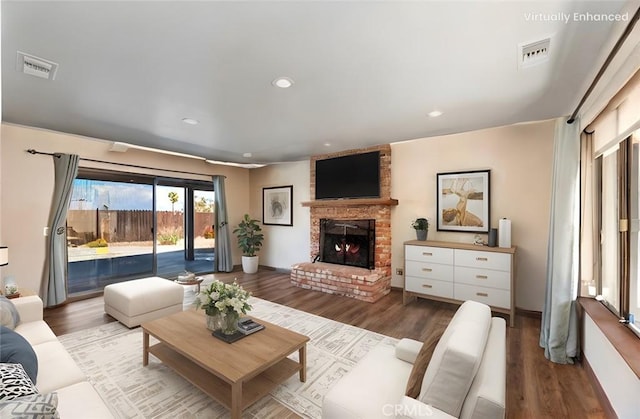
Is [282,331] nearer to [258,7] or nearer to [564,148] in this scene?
[258,7]

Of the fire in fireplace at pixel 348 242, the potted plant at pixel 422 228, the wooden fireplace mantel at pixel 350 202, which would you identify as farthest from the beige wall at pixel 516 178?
the fire in fireplace at pixel 348 242

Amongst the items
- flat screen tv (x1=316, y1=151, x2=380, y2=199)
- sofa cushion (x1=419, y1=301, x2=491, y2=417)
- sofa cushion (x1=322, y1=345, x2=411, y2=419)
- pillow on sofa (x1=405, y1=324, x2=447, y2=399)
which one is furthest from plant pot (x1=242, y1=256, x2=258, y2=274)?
sofa cushion (x1=419, y1=301, x2=491, y2=417)

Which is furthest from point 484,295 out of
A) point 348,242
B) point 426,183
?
point 348,242

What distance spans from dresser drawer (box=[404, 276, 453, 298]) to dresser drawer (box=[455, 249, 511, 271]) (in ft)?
1.20

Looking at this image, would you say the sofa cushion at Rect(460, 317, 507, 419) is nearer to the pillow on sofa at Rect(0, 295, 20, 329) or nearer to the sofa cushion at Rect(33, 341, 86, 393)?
the sofa cushion at Rect(33, 341, 86, 393)

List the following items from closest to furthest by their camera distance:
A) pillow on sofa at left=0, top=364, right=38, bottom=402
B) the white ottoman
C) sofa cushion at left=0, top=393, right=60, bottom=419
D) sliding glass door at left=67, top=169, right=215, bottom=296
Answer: sofa cushion at left=0, top=393, right=60, bottom=419
pillow on sofa at left=0, top=364, right=38, bottom=402
the white ottoman
sliding glass door at left=67, top=169, right=215, bottom=296

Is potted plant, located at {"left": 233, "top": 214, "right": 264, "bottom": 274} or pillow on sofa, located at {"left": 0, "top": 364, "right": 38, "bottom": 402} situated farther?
potted plant, located at {"left": 233, "top": 214, "right": 264, "bottom": 274}

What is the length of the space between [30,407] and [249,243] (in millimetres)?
5000

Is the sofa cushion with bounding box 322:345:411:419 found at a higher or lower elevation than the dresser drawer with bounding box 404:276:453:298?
higher

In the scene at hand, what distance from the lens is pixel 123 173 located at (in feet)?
15.2

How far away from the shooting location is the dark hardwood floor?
1.99 m

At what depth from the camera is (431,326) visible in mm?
3000

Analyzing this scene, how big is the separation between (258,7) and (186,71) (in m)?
0.97

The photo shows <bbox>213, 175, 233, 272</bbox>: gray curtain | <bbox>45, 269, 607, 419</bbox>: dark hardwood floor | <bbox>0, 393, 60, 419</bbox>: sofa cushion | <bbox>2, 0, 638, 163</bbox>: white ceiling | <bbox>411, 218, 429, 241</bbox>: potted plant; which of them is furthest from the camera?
<bbox>213, 175, 233, 272</bbox>: gray curtain
